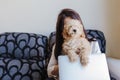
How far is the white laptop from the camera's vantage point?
1.20 metres

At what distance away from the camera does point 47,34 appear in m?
A: 2.05

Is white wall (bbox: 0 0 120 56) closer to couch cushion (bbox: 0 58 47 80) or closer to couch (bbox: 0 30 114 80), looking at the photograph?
couch (bbox: 0 30 114 80)

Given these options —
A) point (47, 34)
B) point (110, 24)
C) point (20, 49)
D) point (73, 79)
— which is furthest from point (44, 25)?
point (73, 79)

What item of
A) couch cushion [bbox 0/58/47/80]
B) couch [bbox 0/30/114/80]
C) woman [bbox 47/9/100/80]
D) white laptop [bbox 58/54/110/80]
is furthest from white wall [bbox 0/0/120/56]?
white laptop [bbox 58/54/110/80]

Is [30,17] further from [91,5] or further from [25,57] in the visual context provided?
[91,5]

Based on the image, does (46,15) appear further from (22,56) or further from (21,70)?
(21,70)

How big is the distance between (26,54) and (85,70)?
0.74 meters

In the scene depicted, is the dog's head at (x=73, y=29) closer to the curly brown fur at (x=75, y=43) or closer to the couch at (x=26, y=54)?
the curly brown fur at (x=75, y=43)

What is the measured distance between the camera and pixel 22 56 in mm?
1811

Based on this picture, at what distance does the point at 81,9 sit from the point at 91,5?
100 mm

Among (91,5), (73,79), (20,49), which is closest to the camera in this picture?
(73,79)

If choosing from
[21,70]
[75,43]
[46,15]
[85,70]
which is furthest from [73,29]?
[46,15]

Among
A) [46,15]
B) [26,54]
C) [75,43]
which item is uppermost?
[46,15]

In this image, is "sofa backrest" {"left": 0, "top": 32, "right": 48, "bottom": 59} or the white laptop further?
"sofa backrest" {"left": 0, "top": 32, "right": 48, "bottom": 59}
